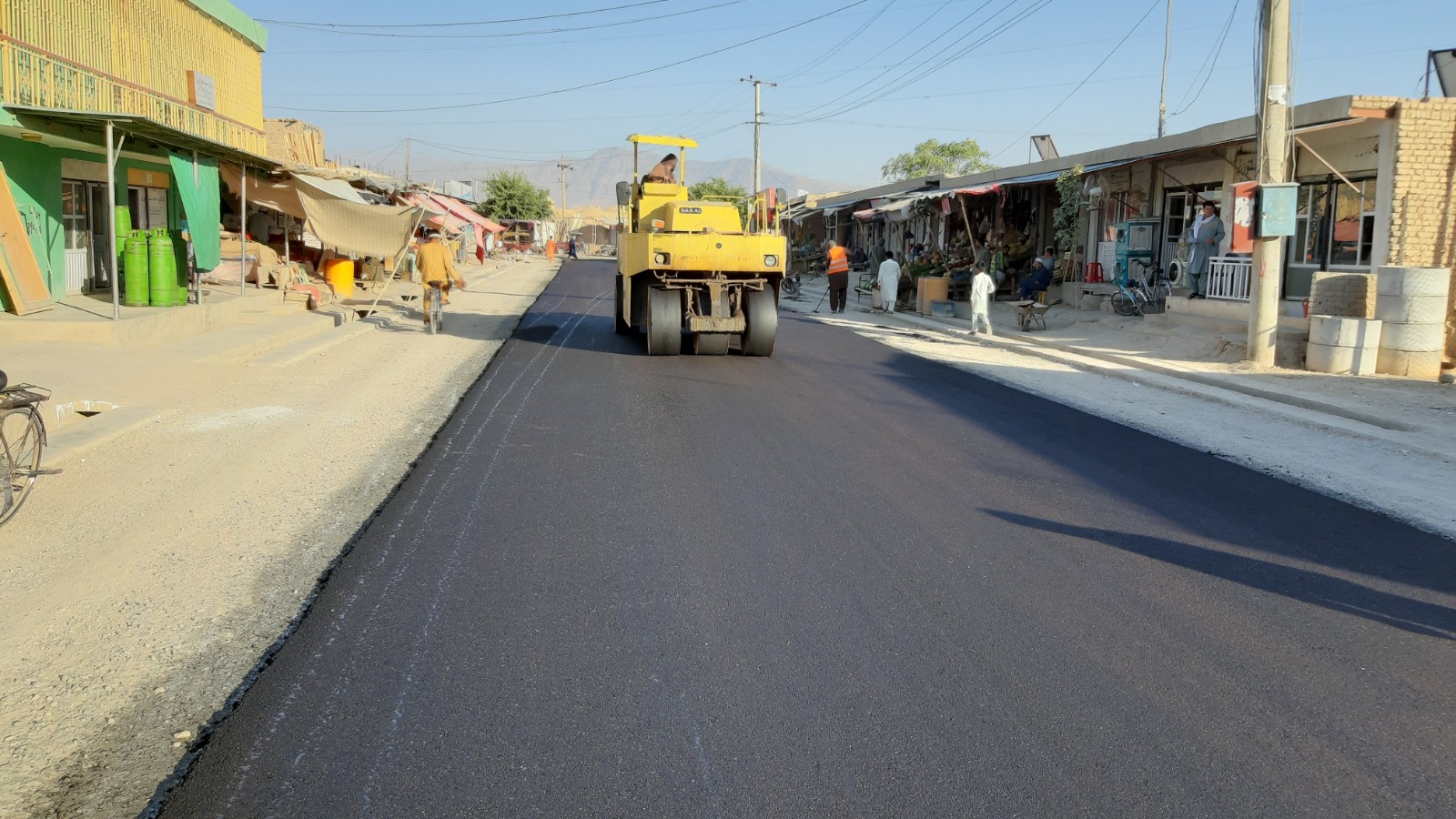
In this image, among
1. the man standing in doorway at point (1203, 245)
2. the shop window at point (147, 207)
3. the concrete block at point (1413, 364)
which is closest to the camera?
the concrete block at point (1413, 364)

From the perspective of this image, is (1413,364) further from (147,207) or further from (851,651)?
(147,207)

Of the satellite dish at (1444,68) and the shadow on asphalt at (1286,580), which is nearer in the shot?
the shadow on asphalt at (1286,580)

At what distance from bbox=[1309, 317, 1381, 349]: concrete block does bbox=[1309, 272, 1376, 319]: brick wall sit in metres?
0.80

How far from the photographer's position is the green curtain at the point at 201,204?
54.2ft

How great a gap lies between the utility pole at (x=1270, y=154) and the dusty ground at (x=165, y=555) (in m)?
10.7

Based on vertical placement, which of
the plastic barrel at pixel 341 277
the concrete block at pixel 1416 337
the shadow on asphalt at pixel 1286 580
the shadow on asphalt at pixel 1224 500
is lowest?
the shadow on asphalt at pixel 1286 580

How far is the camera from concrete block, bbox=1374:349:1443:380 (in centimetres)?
1410

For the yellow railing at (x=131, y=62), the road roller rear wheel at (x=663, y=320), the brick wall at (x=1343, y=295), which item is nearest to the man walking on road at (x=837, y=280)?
the road roller rear wheel at (x=663, y=320)

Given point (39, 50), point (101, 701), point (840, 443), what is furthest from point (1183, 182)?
point (101, 701)

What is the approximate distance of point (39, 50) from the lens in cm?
1583

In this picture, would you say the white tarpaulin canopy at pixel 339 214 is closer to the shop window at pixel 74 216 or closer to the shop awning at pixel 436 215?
the shop window at pixel 74 216

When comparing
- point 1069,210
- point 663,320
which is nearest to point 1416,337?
point 663,320

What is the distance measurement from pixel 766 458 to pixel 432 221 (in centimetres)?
2765

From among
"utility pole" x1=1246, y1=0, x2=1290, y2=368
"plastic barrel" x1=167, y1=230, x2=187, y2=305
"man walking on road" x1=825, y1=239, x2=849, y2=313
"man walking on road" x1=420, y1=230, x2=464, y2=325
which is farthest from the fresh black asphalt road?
"man walking on road" x1=825, y1=239, x2=849, y2=313
